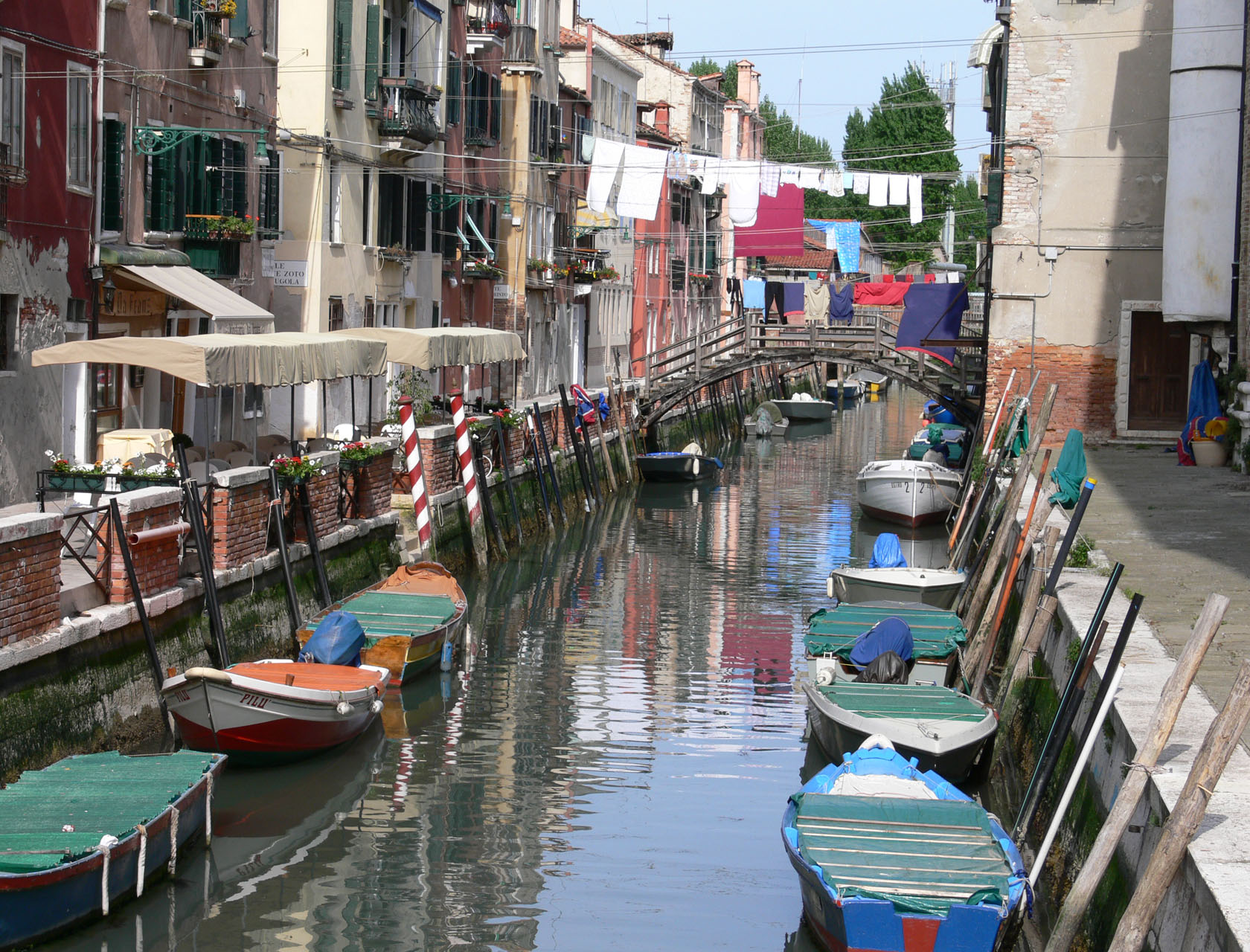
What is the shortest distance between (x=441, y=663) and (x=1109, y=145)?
1719 cm

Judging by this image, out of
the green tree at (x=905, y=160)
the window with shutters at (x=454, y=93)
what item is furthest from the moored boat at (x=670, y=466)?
the green tree at (x=905, y=160)

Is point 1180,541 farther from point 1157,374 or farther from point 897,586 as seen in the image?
point 1157,374

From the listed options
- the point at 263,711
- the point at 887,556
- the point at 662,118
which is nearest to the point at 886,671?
the point at 263,711

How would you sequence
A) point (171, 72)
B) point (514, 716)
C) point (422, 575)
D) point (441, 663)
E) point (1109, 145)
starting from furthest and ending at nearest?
point (1109, 145) < point (171, 72) < point (422, 575) < point (441, 663) < point (514, 716)

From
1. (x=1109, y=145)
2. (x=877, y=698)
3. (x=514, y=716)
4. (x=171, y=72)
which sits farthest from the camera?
(x=1109, y=145)

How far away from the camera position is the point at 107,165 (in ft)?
59.4

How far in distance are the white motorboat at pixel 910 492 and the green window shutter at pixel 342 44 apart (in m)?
12.4

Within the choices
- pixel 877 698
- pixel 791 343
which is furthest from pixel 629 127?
pixel 877 698

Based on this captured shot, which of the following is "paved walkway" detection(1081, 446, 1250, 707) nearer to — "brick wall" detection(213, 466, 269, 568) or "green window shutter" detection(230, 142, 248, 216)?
"brick wall" detection(213, 466, 269, 568)

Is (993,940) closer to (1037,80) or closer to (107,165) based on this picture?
(107,165)

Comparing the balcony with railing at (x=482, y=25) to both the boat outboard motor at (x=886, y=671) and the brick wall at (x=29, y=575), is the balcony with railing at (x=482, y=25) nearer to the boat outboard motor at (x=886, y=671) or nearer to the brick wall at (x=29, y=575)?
the boat outboard motor at (x=886, y=671)

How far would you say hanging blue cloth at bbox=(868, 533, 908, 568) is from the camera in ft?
66.0

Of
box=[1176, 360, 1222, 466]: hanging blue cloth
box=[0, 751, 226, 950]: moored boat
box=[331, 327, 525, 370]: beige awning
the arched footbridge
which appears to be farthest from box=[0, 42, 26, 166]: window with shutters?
the arched footbridge

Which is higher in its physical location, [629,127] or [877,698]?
[629,127]
